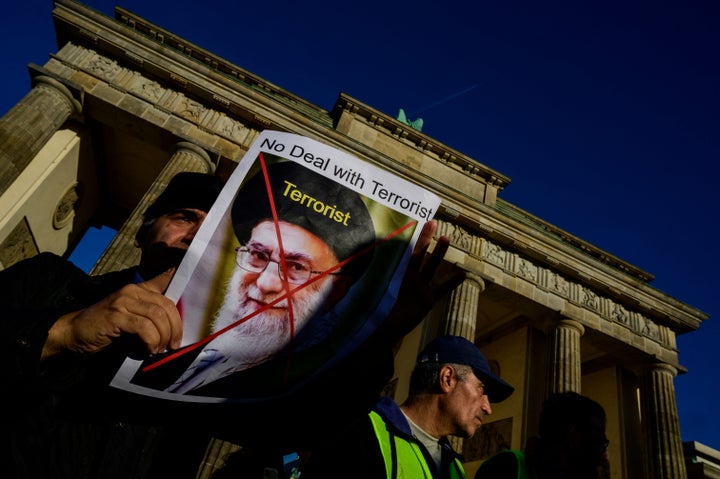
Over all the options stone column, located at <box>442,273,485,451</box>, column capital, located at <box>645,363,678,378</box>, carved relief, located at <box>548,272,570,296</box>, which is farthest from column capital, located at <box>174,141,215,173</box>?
column capital, located at <box>645,363,678,378</box>

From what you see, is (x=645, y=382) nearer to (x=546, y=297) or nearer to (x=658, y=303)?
(x=658, y=303)

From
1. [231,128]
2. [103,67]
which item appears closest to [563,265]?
[231,128]

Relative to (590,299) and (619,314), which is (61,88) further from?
(619,314)

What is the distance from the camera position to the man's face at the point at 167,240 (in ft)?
3.99

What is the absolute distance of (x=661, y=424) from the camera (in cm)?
1145

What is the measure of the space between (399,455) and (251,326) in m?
1.25

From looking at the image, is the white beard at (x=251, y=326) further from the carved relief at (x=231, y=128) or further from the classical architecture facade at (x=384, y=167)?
the carved relief at (x=231, y=128)

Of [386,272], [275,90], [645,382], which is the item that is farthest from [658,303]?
[386,272]

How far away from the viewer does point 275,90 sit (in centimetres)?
1338

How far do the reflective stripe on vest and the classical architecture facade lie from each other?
24.3 feet

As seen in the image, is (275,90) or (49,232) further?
(275,90)

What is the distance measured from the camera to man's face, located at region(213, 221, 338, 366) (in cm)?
103

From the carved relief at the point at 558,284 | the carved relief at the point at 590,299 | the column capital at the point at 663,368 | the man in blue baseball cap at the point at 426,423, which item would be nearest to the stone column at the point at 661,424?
the column capital at the point at 663,368

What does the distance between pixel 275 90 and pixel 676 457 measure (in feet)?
50.8
